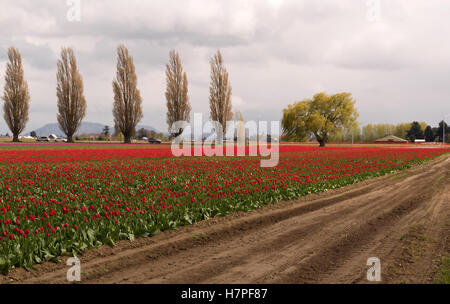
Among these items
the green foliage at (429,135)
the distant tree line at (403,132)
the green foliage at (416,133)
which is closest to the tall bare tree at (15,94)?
the distant tree line at (403,132)

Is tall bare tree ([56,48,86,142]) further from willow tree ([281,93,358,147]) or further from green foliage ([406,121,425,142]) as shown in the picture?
green foliage ([406,121,425,142])

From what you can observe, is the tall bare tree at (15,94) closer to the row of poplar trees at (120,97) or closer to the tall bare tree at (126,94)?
the row of poplar trees at (120,97)

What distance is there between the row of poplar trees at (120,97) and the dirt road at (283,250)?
5226 centimetres

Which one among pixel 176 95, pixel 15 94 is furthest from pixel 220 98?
pixel 15 94

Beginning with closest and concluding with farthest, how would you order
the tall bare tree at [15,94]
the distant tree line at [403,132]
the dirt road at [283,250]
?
the dirt road at [283,250] < the tall bare tree at [15,94] < the distant tree line at [403,132]

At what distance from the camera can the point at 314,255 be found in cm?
574

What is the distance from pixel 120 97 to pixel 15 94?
19.8m

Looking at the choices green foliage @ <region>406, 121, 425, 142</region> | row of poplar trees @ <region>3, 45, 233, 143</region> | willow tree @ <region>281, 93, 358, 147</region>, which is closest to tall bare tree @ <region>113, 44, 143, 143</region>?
row of poplar trees @ <region>3, 45, 233, 143</region>

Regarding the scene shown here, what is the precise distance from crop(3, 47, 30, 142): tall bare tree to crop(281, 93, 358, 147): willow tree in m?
51.4

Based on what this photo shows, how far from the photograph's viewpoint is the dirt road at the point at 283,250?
489 centimetres

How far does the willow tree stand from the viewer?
2484 inches

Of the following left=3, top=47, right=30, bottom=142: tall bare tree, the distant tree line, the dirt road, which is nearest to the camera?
the dirt road
